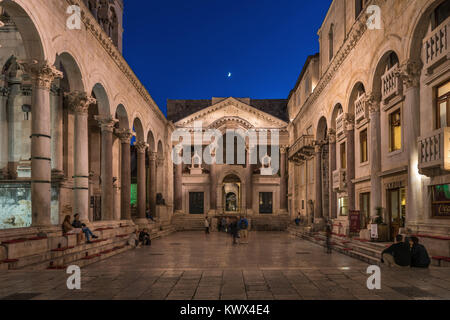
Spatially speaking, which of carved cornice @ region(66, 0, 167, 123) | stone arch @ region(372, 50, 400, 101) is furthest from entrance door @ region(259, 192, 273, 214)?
stone arch @ region(372, 50, 400, 101)

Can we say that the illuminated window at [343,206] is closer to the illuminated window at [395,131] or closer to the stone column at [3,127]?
the illuminated window at [395,131]

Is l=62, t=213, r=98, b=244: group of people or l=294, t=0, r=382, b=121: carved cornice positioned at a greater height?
l=294, t=0, r=382, b=121: carved cornice

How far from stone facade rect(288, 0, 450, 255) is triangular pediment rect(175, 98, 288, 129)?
50.0 ft

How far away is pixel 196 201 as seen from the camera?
45219 mm

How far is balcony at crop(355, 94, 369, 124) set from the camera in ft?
61.7

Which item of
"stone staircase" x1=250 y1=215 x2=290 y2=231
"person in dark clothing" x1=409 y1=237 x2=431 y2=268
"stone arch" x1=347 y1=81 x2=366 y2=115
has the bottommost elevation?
"stone staircase" x1=250 y1=215 x2=290 y2=231

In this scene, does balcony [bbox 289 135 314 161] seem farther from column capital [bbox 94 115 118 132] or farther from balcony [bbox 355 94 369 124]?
column capital [bbox 94 115 118 132]

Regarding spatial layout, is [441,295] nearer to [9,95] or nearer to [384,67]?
[384,67]

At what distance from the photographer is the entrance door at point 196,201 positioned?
45.1 metres

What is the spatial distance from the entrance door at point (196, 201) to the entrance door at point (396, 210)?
2973 cm

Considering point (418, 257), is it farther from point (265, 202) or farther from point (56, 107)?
point (265, 202)

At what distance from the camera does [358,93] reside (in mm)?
21031

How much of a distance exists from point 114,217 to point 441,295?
782 inches

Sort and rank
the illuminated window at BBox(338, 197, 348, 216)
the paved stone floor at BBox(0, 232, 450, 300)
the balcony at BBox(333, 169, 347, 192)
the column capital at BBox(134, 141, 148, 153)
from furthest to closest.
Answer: the column capital at BBox(134, 141, 148, 153)
the illuminated window at BBox(338, 197, 348, 216)
the balcony at BBox(333, 169, 347, 192)
the paved stone floor at BBox(0, 232, 450, 300)
